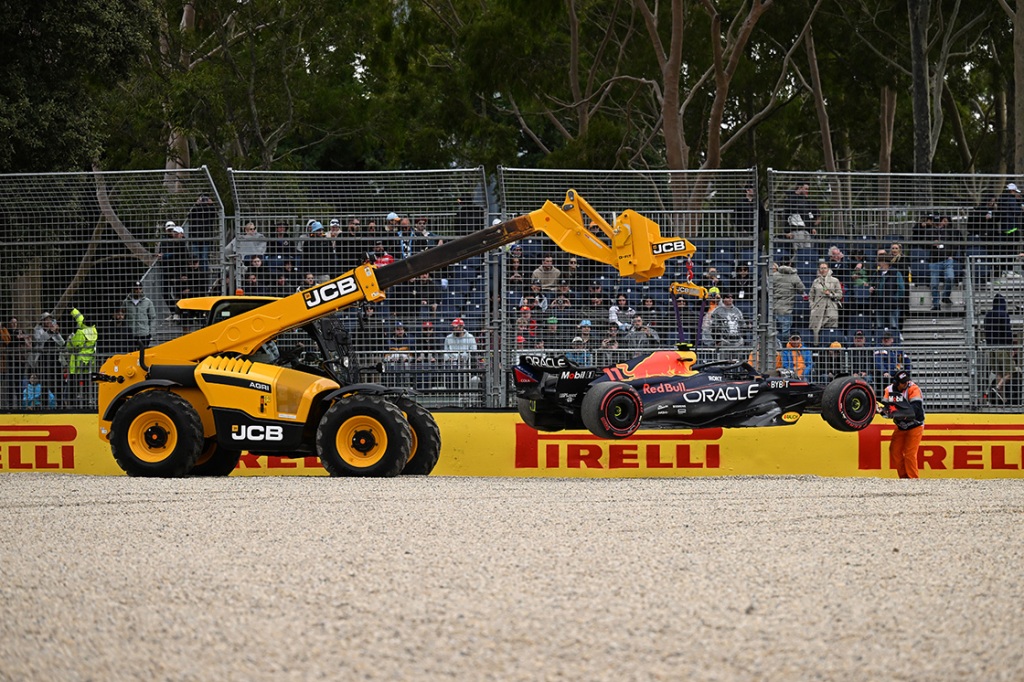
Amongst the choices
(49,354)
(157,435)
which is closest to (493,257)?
(157,435)

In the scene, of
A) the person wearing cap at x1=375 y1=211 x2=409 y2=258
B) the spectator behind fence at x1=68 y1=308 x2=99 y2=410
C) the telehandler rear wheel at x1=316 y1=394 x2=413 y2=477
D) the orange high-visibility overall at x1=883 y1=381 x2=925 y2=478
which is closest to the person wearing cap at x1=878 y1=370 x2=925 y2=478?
the orange high-visibility overall at x1=883 y1=381 x2=925 y2=478

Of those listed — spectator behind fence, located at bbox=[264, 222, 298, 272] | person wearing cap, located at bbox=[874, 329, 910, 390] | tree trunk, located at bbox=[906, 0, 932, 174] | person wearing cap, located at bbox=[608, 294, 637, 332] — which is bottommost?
person wearing cap, located at bbox=[874, 329, 910, 390]

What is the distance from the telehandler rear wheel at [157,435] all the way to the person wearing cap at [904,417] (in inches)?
274

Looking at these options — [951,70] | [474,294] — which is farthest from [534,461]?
[951,70]

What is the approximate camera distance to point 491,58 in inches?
1260

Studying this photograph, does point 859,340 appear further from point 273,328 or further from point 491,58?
point 491,58

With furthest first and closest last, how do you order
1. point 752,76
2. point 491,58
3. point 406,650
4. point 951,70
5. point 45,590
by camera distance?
1. point 951,70
2. point 752,76
3. point 491,58
4. point 45,590
5. point 406,650

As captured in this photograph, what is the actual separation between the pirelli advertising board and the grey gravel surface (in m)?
3.67

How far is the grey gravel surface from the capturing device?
5816 millimetres

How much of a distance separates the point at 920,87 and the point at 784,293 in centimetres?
1677

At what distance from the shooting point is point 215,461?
47.2 ft

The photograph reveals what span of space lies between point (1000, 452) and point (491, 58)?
775 inches

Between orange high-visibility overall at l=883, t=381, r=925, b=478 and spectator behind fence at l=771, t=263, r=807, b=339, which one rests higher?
spectator behind fence at l=771, t=263, r=807, b=339

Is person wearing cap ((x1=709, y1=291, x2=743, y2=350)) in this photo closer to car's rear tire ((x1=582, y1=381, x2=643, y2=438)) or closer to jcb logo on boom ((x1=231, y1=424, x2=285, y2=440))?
car's rear tire ((x1=582, y1=381, x2=643, y2=438))
